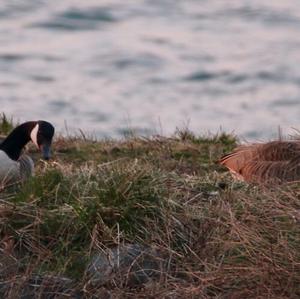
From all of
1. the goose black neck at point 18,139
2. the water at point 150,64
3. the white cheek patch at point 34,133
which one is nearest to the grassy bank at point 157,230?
the white cheek patch at point 34,133

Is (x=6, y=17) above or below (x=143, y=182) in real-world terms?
below

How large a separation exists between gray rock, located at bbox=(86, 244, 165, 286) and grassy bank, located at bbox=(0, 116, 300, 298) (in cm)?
3

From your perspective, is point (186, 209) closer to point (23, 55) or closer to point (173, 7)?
point (23, 55)

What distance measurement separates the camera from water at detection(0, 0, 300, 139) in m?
19.0

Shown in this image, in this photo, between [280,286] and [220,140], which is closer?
[280,286]

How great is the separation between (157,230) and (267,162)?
7.57 feet

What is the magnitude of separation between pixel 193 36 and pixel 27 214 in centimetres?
1818

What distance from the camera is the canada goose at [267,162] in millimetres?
9000

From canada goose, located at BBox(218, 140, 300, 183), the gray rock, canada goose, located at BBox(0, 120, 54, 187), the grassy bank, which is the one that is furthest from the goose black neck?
the gray rock

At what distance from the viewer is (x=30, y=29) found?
80.2 ft

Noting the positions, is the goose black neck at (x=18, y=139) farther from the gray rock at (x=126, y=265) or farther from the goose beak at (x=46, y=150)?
the gray rock at (x=126, y=265)

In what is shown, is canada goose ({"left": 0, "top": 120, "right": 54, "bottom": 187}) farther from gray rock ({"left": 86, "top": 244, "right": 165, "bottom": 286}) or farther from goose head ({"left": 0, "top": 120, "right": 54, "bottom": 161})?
gray rock ({"left": 86, "top": 244, "right": 165, "bottom": 286})

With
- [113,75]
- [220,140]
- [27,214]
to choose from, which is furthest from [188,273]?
[113,75]

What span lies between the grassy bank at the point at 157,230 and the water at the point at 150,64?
A: 8780mm
